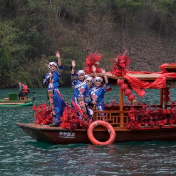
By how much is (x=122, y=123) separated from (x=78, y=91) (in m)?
1.73

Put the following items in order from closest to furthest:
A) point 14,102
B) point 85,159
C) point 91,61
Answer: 1. point 85,159
2. point 91,61
3. point 14,102

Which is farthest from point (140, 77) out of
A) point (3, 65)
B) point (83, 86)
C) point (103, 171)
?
point (3, 65)

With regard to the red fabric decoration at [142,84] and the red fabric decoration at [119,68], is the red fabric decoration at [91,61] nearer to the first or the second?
the red fabric decoration at [119,68]

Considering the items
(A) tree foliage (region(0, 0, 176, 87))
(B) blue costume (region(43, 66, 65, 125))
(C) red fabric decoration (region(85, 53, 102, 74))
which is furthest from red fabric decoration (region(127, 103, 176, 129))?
(A) tree foliage (region(0, 0, 176, 87))

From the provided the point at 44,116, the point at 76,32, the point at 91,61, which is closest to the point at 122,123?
the point at 91,61

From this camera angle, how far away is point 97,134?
1862 centimetres

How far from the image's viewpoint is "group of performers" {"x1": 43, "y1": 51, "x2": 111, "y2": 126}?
18906 mm

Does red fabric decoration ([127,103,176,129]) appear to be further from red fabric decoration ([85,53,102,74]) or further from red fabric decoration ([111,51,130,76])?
red fabric decoration ([85,53,102,74])

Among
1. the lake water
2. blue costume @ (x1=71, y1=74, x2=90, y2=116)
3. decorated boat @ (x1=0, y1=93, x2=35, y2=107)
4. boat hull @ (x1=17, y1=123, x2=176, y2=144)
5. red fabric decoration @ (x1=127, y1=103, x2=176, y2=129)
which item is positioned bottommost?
the lake water

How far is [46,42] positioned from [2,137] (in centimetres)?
4702

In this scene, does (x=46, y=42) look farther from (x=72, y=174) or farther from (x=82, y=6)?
(x=72, y=174)

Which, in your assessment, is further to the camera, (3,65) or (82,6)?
(82,6)

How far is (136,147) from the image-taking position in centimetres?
1820

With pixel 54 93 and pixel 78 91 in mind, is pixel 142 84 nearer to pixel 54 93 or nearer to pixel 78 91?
pixel 78 91
